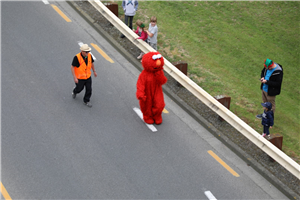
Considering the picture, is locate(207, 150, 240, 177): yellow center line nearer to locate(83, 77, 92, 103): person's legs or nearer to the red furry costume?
the red furry costume

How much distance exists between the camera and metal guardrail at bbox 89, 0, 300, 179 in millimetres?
6988

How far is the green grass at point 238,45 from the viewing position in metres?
9.34

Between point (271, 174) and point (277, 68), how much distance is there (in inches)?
98.4

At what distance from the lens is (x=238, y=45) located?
37.4 feet

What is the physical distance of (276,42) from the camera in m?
11.6

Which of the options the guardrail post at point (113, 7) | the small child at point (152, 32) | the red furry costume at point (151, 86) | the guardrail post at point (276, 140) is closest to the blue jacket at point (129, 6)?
the guardrail post at point (113, 7)

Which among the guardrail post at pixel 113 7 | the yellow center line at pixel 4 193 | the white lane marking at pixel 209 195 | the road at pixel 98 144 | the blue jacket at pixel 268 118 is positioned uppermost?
the guardrail post at pixel 113 7

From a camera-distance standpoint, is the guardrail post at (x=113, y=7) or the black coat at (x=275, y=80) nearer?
the black coat at (x=275, y=80)

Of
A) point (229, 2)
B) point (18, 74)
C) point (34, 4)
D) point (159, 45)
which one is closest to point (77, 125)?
point (18, 74)

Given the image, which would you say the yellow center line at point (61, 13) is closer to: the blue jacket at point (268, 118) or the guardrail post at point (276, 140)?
the blue jacket at point (268, 118)

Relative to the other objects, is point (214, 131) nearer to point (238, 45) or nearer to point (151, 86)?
point (151, 86)

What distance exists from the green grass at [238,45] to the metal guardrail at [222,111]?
0.96 m

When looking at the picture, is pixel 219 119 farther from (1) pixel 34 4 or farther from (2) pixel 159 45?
(1) pixel 34 4

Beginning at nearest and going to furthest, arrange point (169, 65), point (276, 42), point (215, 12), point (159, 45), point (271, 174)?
point (271, 174)
point (169, 65)
point (159, 45)
point (276, 42)
point (215, 12)
